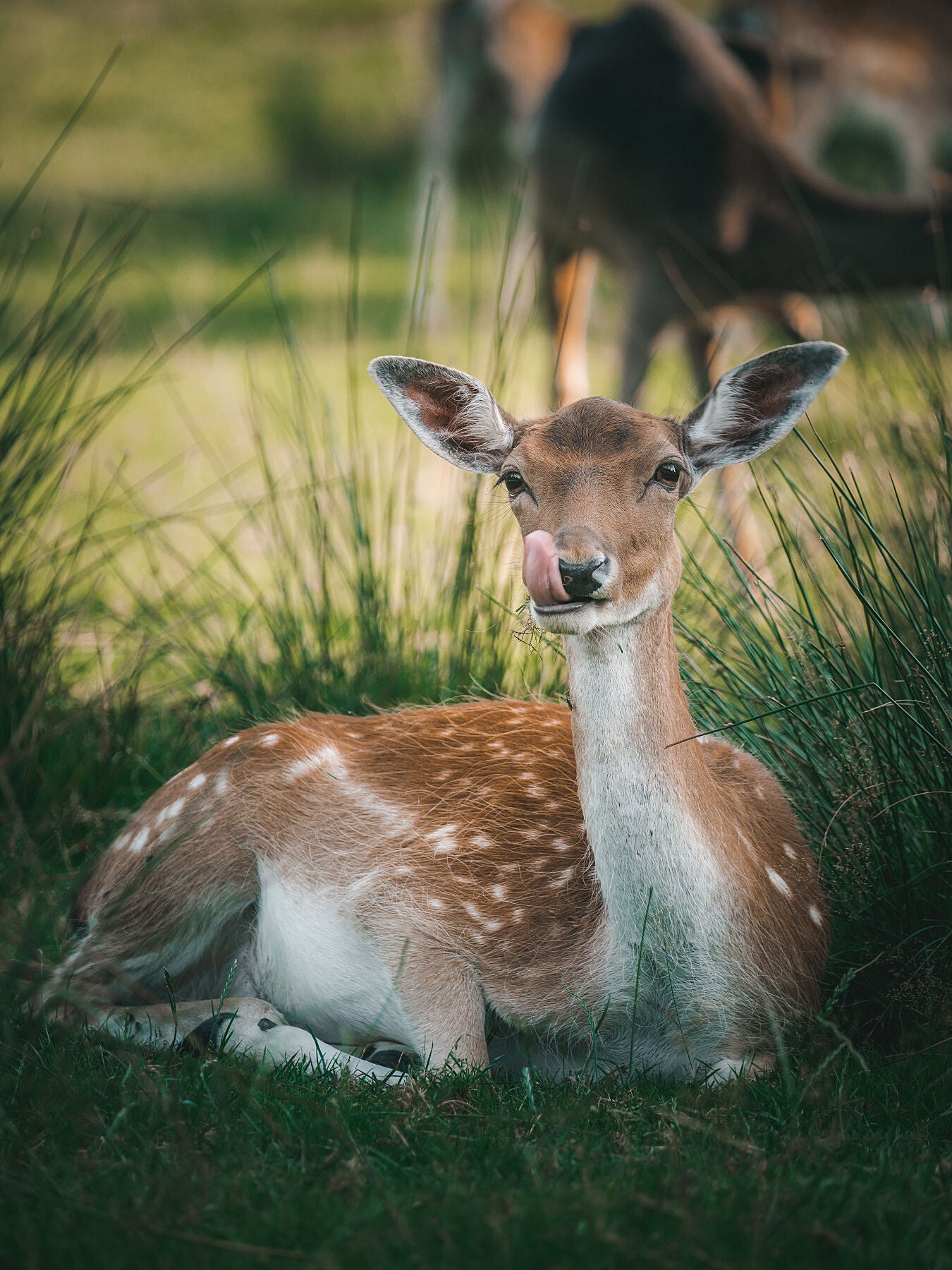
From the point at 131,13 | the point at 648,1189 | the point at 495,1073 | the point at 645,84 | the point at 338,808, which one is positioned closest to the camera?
the point at 648,1189

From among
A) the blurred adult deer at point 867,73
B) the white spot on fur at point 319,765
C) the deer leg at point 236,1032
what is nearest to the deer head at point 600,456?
the white spot on fur at point 319,765

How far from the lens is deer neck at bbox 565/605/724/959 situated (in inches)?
97.2

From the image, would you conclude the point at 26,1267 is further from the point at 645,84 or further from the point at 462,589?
the point at 645,84

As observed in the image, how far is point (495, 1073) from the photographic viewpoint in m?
2.70

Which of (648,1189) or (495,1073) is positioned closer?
(648,1189)

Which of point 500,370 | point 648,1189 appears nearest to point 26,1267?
point 648,1189

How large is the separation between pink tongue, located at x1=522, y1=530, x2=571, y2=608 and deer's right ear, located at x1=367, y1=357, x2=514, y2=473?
53 cm

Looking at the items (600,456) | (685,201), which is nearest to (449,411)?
(600,456)

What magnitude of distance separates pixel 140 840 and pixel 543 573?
126cm

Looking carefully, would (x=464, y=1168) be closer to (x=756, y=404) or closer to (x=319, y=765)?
(x=319, y=765)

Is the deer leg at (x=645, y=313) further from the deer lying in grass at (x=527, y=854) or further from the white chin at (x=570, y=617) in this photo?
the white chin at (x=570, y=617)

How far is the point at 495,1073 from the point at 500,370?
6.63ft

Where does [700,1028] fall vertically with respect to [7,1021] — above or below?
below

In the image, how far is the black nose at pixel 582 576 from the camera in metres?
Answer: 2.30
